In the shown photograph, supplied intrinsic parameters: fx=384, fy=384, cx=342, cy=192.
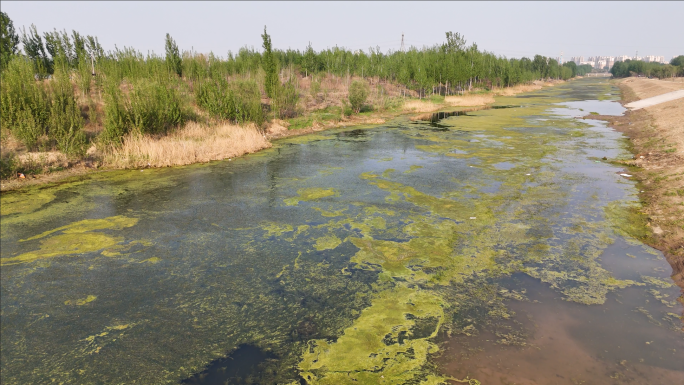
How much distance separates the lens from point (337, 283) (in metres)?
5.32

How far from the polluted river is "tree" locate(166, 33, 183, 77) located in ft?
44.5

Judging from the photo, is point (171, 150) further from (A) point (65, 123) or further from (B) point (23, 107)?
(B) point (23, 107)

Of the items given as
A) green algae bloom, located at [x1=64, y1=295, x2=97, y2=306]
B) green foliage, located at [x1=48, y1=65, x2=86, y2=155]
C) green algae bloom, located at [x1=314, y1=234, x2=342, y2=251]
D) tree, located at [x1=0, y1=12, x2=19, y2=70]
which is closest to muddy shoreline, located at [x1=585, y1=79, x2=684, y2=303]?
green algae bloom, located at [x1=314, y1=234, x2=342, y2=251]

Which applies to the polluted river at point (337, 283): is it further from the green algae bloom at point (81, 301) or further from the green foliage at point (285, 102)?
the green foliage at point (285, 102)

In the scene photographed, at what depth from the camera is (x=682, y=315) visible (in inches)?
176

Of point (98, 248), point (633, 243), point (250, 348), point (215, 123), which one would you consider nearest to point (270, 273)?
point (250, 348)

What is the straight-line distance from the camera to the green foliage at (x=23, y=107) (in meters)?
11.5

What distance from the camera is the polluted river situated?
381cm

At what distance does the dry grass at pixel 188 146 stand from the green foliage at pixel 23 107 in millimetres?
2172

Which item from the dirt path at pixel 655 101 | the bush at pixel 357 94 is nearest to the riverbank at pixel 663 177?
the dirt path at pixel 655 101

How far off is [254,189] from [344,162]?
3.84 metres

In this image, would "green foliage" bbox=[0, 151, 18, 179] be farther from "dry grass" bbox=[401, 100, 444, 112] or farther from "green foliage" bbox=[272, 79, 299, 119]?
"dry grass" bbox=[401, 100, 444, 112]

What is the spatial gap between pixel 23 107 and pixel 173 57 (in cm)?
1124

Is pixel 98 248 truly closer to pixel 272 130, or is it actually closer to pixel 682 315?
pixel 682 315
